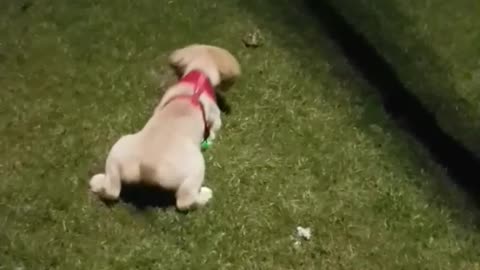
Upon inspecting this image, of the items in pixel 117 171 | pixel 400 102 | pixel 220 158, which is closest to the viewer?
pixel 117 171

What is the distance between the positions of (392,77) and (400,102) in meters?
0.09

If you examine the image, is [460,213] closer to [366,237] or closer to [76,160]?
[366,237]

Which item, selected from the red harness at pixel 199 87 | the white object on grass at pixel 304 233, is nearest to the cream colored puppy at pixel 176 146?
the red harness at pixel 199 87

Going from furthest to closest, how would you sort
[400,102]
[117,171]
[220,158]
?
[400,102], [220,158], [117,171]

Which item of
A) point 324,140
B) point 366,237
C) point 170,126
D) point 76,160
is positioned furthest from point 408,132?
point 76,160

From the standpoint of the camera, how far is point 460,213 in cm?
169

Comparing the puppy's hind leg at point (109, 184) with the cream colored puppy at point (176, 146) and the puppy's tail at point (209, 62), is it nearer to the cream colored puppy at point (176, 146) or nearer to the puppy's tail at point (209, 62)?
the cream colored puppy at point (176, 146)

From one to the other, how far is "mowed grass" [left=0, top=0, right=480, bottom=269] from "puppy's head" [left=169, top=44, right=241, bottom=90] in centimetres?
8

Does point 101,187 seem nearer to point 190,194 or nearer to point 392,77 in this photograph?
point 190,194

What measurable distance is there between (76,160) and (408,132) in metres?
0.72

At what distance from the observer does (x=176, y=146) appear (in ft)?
5.22

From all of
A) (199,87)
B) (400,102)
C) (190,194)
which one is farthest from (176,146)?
(400,102)

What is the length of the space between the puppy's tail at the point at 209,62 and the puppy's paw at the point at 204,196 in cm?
27

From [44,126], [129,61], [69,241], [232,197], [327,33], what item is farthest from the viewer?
[327,33]
